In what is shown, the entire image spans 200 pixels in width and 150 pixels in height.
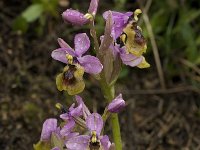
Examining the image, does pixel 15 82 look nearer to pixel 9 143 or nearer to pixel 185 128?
pixel 9 143

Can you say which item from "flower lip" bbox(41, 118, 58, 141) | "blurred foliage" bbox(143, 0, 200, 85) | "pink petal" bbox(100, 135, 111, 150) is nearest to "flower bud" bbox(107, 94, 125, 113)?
"pink petal" bbox(100, 135, 111, 150)

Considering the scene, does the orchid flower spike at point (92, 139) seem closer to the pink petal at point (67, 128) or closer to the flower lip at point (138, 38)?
the pink petal at point (67, 128)

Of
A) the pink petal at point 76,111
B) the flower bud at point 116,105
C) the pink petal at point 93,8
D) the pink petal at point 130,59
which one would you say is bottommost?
the flower bud at point 116,105

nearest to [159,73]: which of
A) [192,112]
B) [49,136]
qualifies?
[192,112]

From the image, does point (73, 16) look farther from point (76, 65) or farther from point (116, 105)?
point (116, 105)

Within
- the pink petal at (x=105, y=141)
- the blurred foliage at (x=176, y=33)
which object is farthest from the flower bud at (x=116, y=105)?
the blurred foliage at (x=176, y=33)
